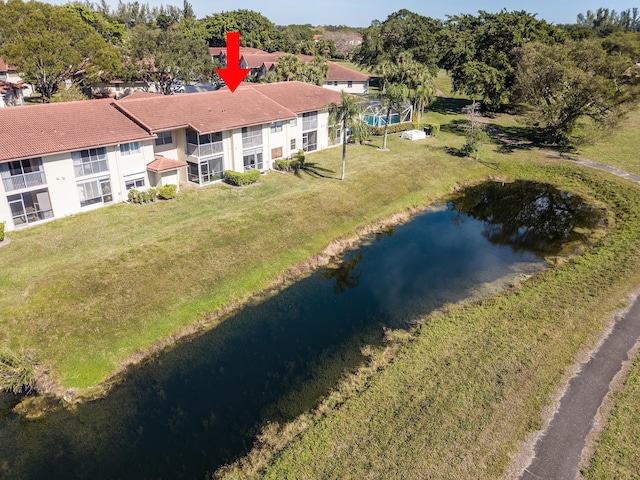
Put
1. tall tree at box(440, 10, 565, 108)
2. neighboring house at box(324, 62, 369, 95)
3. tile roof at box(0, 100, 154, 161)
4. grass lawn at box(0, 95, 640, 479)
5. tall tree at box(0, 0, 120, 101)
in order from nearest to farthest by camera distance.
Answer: grass lawn at box(0, 95, 640, 479), tile roof at box(0, 100, 154, 161), tall tree at box(0, 0, 120, 101), tall tree at box(440, 10, 565, 108), neighboring house at box(324, 62, 369, 95)

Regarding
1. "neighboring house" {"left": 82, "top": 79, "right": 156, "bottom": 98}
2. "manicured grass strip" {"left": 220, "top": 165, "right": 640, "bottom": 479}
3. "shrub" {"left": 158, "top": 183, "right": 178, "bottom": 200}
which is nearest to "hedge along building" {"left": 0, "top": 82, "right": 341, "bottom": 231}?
"shrub" {"left": 158, "top": 183, "right": 178, "bottom": 200}

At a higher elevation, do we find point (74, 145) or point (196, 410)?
point (74, 145)

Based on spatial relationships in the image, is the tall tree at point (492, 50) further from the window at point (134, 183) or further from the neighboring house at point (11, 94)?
the neighboring house at point (11, 94)

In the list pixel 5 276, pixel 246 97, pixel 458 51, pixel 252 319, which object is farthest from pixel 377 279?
pixel 458 51

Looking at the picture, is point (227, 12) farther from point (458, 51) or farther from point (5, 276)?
point (5, 276)

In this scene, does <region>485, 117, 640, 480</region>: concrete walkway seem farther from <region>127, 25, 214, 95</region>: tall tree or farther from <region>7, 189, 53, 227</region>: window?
<region>127, 25, 214, 95</region>: tall tree

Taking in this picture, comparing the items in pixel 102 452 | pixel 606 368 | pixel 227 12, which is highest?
pixel 227 12
